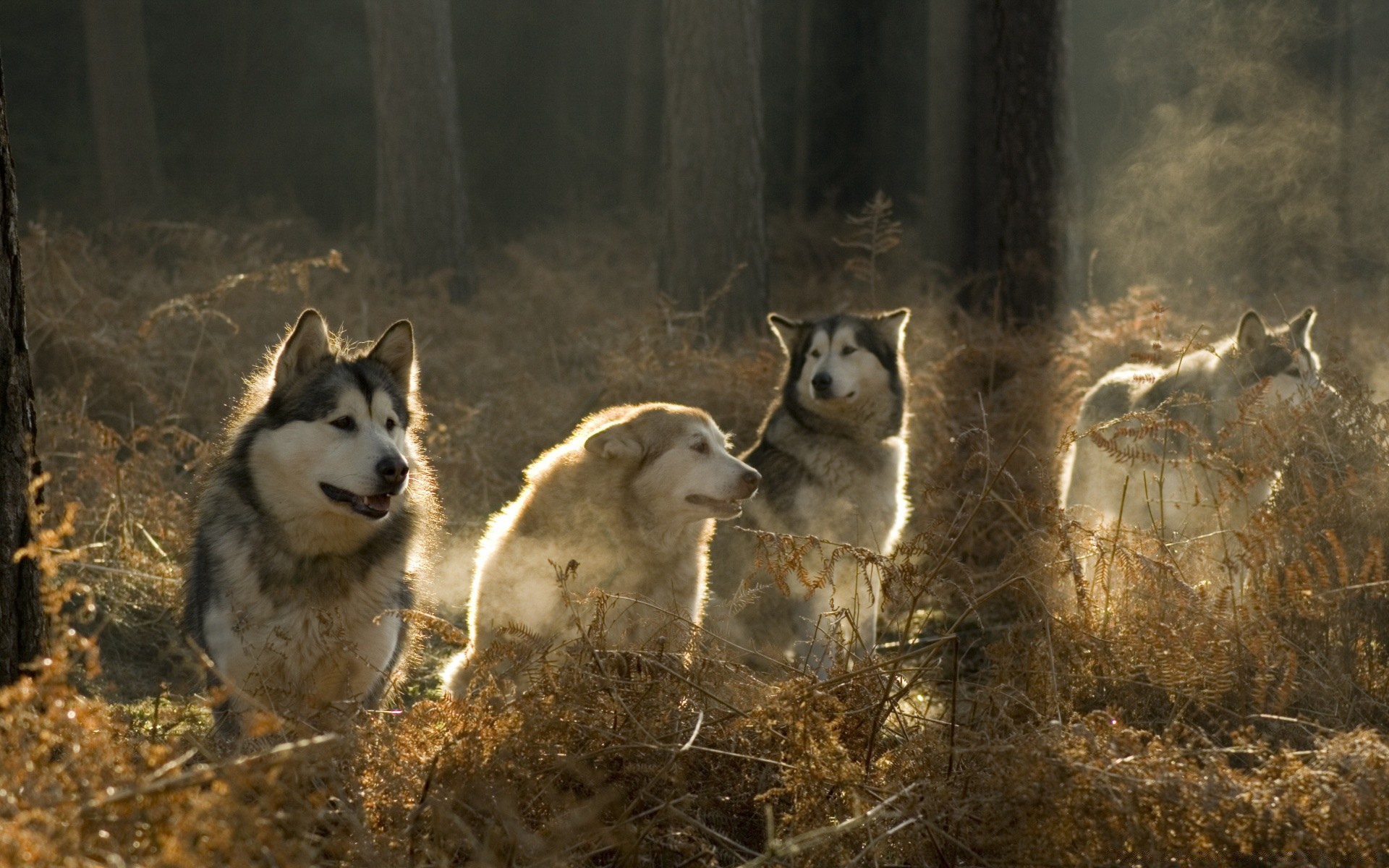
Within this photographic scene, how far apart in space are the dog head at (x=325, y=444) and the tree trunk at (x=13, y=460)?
997mm

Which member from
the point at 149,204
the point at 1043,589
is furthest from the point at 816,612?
the point at 149,204

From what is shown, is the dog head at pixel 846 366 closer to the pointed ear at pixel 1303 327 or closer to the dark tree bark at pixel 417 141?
the pointed ear at pixel 1303 327

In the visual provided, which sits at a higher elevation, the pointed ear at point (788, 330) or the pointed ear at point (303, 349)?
the pointed ear at point (303, 349)

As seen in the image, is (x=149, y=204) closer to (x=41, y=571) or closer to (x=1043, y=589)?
(x=41, y=571)

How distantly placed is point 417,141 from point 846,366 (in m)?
10.9

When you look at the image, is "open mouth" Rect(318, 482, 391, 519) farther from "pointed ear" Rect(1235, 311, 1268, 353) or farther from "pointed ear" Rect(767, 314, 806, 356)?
"pointed ear" Rect(1235, 311, 1268, 353)

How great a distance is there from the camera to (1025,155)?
45.0 ft

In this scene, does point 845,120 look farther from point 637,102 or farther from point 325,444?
point 325,444

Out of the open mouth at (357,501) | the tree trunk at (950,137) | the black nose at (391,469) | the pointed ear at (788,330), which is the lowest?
the open mouth at (357,501)

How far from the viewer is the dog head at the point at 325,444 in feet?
16.7

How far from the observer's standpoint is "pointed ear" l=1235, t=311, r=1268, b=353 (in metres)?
7.87

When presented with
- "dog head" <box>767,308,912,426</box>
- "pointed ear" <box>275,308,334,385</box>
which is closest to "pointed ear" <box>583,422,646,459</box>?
"pointed ear" <box>275,308,334,385</box>

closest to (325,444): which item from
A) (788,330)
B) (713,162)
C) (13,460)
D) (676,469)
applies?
(13,460)

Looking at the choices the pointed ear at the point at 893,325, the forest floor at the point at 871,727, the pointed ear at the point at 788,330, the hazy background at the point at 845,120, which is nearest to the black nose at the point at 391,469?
the forest floor at the point at 871,727
